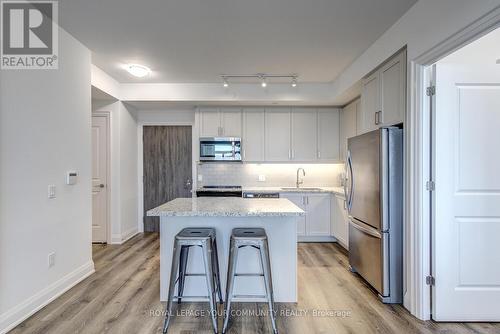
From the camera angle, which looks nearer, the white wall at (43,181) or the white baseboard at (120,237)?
the white wall at (43,181)

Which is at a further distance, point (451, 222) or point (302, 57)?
point (302, 57)

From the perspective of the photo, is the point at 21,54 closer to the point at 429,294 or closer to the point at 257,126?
the point at 257,126

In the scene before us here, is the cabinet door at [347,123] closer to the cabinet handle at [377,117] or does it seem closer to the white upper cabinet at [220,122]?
the cabinet handle at [377,117]

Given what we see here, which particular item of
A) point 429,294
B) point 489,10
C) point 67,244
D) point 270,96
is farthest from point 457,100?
point 67,244

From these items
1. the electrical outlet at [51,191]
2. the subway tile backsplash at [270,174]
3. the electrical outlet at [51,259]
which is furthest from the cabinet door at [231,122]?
the electrical outlet at [51,259]

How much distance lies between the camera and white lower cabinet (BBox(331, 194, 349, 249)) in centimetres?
394

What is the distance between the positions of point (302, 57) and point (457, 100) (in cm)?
178

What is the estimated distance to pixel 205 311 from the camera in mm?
2379

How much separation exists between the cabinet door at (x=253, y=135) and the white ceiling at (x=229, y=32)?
1.02 m

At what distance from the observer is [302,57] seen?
339 centimetres

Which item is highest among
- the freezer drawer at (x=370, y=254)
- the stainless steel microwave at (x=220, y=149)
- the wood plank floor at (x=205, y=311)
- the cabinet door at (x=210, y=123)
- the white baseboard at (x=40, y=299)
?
the cabinet door at (x=210, y=123)

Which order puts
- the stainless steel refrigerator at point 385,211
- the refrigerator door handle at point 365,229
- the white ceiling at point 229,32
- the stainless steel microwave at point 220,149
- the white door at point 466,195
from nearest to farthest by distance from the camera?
the white door at point 466,195 → the white ceiling at point 229,32 → the stainless steel refrigerator at point 385,211 → the refrigerator door handle at point 365,229 → the stainless steel microwave at point 220,149

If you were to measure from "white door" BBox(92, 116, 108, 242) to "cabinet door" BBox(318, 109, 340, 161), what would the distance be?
3.62 meters

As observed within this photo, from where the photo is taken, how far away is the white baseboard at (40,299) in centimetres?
208
